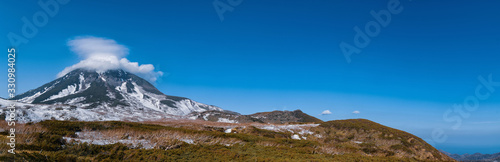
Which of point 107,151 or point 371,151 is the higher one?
point 107,151

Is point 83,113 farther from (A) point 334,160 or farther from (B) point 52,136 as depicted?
(A) point 334,160

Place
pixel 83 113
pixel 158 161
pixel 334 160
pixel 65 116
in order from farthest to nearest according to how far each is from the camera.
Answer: pixel 83 113
pixel 65 116
pixel 334 160
pixel 158 161

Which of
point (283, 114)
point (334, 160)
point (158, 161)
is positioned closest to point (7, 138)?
point (158, 161)

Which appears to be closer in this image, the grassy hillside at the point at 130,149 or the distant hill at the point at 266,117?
the grassy hillside at the point at 130,149

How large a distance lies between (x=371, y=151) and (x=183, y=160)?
56.7 feet

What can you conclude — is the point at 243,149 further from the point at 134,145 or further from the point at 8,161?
the point at 8,161

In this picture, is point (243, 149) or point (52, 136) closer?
point (52, 136)

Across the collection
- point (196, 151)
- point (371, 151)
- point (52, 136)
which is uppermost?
point (52, 136)

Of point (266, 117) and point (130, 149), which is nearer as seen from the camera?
point (130, 149)

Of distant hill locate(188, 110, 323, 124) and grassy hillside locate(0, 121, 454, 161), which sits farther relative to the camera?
distant hill locate(188, 110, 323, 124)

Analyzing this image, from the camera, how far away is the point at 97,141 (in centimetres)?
1839

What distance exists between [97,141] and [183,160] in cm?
785

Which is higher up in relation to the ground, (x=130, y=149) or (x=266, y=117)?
(x=130, y=149)

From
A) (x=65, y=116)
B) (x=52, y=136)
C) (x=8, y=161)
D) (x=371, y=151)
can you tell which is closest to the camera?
(x=8, y=161)
